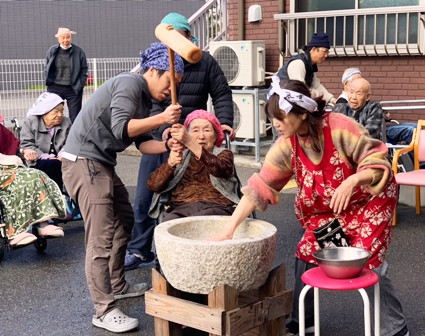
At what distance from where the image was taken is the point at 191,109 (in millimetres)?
6070

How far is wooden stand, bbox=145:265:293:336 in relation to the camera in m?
4.00

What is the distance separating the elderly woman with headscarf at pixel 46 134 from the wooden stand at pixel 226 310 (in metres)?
3.40

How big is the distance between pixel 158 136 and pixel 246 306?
2.26m

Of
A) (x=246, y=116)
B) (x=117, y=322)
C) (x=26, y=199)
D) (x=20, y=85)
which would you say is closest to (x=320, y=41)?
(x=246, y=116)

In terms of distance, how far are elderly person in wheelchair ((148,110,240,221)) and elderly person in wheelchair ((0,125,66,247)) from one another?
5.35ft

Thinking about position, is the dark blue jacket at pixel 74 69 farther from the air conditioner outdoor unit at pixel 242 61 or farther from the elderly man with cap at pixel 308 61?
the elderly man with cap at pixel 308 61

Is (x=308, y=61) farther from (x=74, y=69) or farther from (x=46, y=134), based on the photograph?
(x=74, y=69)

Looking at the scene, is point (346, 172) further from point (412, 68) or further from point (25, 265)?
point (412, 68)

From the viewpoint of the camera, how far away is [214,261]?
3938 millimetres

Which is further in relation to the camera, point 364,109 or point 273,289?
point 364,109

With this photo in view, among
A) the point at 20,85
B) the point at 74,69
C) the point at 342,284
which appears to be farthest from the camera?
the point at 20,85

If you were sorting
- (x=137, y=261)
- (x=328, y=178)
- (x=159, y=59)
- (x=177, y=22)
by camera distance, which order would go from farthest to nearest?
(x=137, y=261), (x=177, y=22), (x=159, y=59), (x=328, y=178)

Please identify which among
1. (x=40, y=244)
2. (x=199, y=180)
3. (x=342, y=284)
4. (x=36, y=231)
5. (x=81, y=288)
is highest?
(x=199, y=180)

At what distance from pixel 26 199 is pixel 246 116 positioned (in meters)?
4.45
